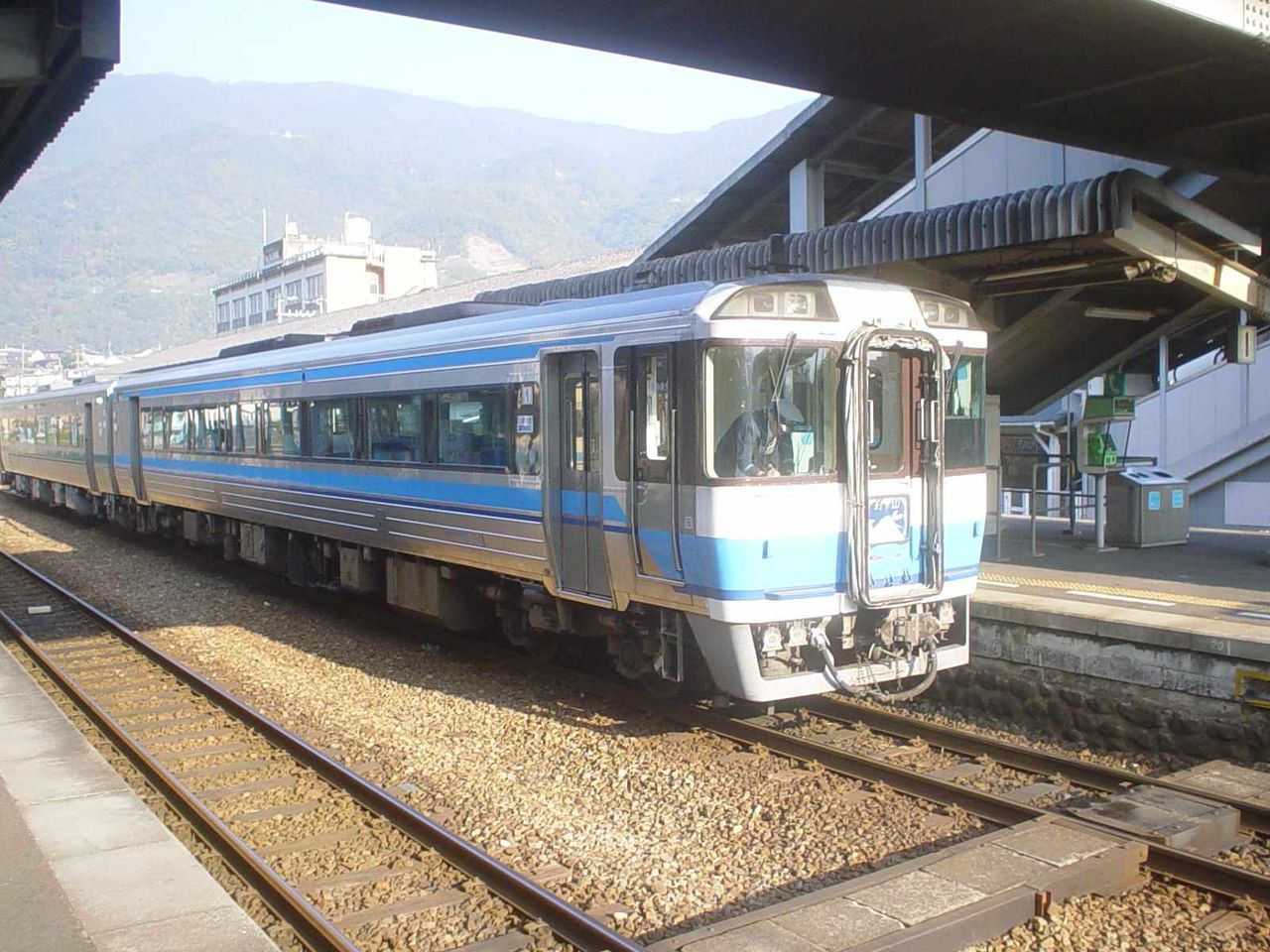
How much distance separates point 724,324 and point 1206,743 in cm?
438

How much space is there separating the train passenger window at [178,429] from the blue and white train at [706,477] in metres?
7.39

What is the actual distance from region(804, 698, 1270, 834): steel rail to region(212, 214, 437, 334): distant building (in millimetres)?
72779

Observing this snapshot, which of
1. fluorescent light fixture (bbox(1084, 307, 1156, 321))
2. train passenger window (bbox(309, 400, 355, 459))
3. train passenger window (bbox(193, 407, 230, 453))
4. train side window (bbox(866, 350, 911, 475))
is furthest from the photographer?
train passenger window (bbox(193, 407, 230, 453))

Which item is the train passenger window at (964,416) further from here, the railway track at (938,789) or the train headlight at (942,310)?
the railway track at (938,789)

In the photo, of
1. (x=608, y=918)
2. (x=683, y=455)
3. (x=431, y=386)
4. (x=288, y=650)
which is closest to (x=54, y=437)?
(x=288, y=650)

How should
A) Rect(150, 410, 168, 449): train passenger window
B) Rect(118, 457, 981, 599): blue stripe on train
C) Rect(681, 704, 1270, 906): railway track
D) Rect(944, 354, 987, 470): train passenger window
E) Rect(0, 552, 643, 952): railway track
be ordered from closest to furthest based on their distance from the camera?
Rect(0, 552, 643, 952): railway track, Rect(681, 704, 1270, 906): railway track, Rect(118, 457, 981, 599): blue stripe on train, Rect(944, 354, 987, 470): train passenger window, Rect(150, 410, 168, 449): train passenger window

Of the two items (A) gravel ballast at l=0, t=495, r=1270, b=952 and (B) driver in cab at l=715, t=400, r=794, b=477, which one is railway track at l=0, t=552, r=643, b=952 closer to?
(A) gravel ballast at l=0, t=495, r=1270, b=952

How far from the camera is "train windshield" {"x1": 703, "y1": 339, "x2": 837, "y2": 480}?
7582 mm

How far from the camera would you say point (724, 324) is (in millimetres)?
7531

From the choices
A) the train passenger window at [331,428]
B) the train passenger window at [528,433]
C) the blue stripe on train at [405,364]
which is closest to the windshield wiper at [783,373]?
the blue stripe on train at [405,364]

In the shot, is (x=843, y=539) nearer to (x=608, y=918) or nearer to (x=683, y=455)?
(x=683, y=455)

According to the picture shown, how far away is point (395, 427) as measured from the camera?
11.4 m

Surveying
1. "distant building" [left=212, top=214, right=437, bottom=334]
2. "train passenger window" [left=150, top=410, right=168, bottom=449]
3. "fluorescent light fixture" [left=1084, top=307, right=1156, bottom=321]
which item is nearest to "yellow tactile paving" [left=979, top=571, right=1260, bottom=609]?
"fluorescent light fixture" [left=1084, top=307, right=1156, bottom=321]

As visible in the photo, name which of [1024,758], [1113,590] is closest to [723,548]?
[1024,758]
